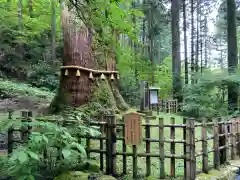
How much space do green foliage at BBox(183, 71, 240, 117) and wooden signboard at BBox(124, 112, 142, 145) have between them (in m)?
6.66

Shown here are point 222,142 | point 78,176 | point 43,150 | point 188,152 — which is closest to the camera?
point 43,150

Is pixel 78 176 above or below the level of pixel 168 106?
below

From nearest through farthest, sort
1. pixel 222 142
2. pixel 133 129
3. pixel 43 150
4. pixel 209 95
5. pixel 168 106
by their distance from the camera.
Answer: pixel 43 150, pixel 133 129, pixel 222 142, pixel 209 95, pixel 168 106

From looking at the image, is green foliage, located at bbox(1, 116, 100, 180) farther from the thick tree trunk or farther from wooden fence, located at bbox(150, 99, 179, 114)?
wooden fence, located at bbox(150, 99, 179, 114)

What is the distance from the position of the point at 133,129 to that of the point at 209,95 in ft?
23.4

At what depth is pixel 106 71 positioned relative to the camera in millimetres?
7828

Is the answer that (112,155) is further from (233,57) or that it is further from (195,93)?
(233,57)

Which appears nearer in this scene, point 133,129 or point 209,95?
point 133,129

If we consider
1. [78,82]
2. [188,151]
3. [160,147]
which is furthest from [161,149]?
[78,82]

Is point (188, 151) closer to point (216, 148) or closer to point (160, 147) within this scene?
point (160, 147)

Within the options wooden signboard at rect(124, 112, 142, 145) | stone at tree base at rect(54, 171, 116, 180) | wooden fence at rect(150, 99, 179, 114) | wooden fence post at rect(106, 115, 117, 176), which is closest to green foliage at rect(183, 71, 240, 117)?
wooden fence at rect(150, 99, 179, 114)

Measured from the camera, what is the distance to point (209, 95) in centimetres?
1111

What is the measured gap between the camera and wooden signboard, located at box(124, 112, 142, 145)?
4.81 metres

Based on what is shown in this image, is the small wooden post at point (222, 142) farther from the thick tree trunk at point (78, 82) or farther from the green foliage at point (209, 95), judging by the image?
the green foliage at point (209, 95)
